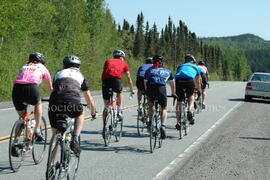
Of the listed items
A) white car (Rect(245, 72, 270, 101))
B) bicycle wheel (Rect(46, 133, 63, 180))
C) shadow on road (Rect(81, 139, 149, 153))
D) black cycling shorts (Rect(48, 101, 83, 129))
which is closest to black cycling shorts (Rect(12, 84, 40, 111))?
black cycling shorts (Rect(48, 101, 83, 129))

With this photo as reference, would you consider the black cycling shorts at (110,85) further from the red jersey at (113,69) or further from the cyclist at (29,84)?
the cyclist at (29,84)

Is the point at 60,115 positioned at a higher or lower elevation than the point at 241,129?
higher

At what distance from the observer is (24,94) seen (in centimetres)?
626

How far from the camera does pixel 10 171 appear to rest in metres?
6.09

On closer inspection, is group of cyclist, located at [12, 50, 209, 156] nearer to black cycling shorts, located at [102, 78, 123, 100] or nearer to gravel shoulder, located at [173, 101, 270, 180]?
black cycling shorts, located at [102, 78, 123, 100]

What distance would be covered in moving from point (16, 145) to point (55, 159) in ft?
5.24

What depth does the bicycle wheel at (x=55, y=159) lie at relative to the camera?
466 cm

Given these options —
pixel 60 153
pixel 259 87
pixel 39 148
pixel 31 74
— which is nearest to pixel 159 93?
pixel 39 148

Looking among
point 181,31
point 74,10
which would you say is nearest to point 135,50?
point 181,31

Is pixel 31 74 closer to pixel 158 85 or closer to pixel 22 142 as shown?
pixel 22 142

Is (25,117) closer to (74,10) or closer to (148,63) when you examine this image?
(148,63)

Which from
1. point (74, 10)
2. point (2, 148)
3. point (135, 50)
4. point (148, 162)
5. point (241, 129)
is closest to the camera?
point (148, 162)

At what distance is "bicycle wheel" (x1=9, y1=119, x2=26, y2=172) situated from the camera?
6.08 metres

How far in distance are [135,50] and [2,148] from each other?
4759 inches
